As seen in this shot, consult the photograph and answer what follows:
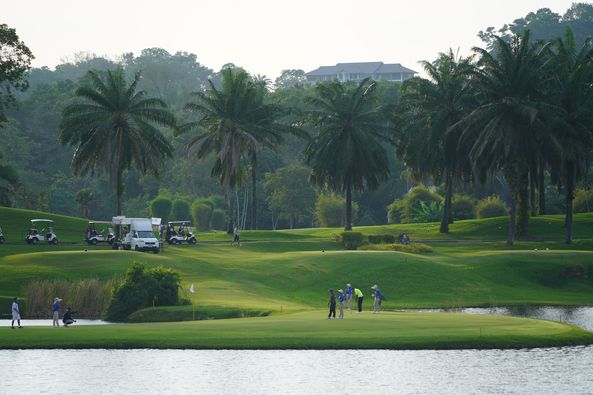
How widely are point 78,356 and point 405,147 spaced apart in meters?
72.0

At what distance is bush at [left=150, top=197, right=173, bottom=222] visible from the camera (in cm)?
14175

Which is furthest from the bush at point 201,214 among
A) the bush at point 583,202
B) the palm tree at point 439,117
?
the bush at point 583,202

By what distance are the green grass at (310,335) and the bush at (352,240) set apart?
41.3m

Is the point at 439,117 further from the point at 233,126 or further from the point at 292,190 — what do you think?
the point at 292,190

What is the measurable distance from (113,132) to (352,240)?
24.9m

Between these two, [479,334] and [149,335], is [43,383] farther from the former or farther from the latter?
[479,334]

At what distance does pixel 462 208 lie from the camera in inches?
5389

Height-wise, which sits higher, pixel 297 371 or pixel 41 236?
pixel 41 236

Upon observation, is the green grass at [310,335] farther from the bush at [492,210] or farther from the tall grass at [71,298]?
the bush at [492,210]

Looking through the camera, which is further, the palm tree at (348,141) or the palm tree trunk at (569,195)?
the palm tree at (348,141)

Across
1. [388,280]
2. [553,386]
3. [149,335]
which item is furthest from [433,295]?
[553,386]

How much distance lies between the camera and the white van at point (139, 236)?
9312cm

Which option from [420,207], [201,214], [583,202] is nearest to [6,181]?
[201,214]

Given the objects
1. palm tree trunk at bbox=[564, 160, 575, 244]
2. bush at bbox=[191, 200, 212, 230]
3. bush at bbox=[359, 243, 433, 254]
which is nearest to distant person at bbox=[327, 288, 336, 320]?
bush at bbox=[359, 243, 433, 254]
